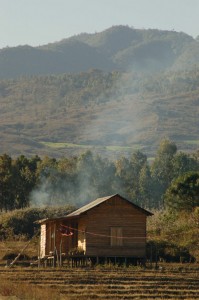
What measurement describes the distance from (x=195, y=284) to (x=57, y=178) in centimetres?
6157

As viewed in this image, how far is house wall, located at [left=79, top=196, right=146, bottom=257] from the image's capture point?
50938mm

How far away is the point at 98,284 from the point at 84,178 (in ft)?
226

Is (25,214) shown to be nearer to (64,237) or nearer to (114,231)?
(64,237)

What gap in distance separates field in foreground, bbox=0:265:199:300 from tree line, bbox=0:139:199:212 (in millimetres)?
42736

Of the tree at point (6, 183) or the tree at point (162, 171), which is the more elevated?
the tree at point (162, 171)

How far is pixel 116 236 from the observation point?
51156 millimetres

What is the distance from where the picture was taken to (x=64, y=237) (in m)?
55.8

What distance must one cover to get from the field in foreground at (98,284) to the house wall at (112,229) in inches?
260

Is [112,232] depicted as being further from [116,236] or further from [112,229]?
[116,236]

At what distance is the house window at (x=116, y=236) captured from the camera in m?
51.1

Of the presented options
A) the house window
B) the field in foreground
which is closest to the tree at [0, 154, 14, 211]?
the house window

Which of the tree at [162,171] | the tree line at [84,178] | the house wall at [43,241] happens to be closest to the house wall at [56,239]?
the house wall at [43,241]

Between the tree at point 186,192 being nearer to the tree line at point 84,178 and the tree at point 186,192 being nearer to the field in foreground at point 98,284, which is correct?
the tree line at point 84,178

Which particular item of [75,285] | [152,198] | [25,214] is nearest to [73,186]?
[152,198]
